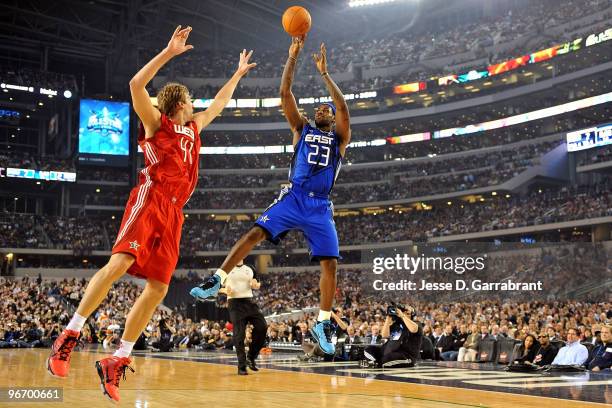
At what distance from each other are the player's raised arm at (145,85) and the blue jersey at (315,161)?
1726mm

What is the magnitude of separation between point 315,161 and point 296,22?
1576 millimetres

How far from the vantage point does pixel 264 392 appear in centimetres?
805

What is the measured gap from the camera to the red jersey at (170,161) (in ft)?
19.3

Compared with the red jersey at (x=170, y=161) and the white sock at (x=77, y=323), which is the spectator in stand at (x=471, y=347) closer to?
the red jersey at (x=170, y=161)

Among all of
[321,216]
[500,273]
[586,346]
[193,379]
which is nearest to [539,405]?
[321,216]

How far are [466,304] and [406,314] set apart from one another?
8.11 m

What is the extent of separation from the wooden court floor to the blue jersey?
7.52 ft

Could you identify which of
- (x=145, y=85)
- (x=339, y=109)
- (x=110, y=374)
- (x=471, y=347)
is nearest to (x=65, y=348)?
(x=110, y=374)

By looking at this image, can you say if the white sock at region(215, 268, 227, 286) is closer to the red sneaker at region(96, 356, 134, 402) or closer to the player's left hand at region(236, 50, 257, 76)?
the red sneaker at region(96, 356, 134, 402)

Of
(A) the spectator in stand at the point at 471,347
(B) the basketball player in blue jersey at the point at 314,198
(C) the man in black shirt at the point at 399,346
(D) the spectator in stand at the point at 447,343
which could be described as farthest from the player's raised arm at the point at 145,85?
(D) the spectator in stand at the point at 447,343

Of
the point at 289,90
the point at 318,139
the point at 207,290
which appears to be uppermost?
the point at 289,90

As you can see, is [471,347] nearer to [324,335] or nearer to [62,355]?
[324,335]

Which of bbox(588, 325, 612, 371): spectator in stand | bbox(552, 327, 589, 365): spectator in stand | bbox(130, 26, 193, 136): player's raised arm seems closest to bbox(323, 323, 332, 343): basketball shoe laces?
bbox(130, 26, 193, 136): player's raised arm

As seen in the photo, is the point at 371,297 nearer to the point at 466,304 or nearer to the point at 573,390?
the point at 466,304
